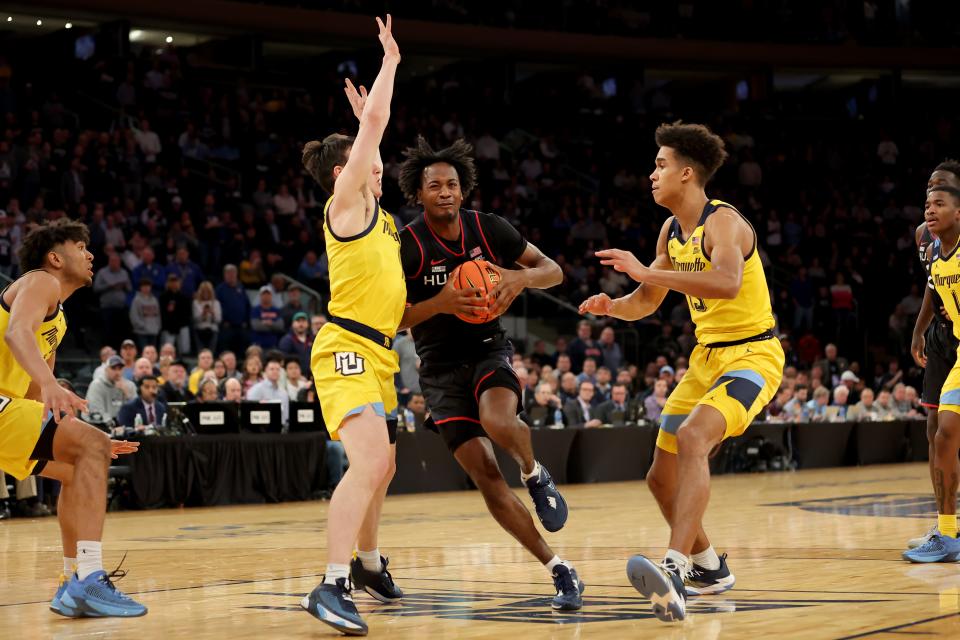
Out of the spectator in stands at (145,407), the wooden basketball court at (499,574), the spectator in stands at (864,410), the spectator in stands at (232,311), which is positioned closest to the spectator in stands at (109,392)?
the spectator in stands at (145,407)

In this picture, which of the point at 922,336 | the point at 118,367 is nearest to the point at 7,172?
the point at 118,367

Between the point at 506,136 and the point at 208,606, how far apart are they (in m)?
22.9

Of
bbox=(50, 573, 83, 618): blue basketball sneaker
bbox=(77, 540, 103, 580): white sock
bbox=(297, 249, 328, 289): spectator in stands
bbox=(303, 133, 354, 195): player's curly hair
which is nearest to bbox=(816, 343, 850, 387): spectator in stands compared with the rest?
bbox=(297, 249, 328, 289): spectator in stands

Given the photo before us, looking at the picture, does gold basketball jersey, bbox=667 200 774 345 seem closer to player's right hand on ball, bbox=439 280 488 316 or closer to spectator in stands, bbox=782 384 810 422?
player's right hand on ball, bbox=439 280 488 316

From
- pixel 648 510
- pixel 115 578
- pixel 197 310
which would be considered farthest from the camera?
pixel 197 310

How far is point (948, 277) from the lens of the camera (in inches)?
321

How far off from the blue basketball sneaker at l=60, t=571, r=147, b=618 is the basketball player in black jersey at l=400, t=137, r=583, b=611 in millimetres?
1705

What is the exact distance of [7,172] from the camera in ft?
63.5

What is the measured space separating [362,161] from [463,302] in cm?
91

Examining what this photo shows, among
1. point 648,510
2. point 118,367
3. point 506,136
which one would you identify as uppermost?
point 506,136

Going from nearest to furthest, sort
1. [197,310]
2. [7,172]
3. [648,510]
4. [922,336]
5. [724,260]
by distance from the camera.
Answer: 1. [724,260]
2. [922,336]
3. [648,510]
4. [197,310]
5. [7,172]

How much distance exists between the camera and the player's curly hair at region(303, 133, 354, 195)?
619cm

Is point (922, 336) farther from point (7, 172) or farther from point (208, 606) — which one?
point (7, 172)

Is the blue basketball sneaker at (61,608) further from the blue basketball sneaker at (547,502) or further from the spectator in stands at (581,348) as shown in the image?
the spectator in stands at (581,348)
